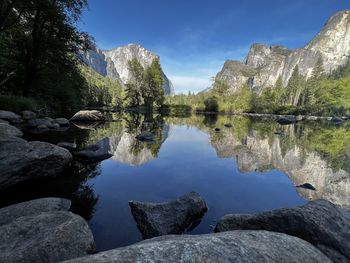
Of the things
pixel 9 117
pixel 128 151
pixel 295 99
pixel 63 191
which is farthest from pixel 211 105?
pixel 63 191

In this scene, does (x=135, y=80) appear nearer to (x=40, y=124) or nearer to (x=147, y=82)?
(x=147, y=82)

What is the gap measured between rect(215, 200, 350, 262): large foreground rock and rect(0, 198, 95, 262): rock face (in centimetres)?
281

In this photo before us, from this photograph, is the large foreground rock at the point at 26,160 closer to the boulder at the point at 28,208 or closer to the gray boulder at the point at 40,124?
the boulder at the point at 28,208

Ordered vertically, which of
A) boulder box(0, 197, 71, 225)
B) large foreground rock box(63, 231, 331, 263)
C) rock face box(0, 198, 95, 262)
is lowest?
boulder box(0, 197, 71, 225)

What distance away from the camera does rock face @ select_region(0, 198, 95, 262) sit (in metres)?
3.02

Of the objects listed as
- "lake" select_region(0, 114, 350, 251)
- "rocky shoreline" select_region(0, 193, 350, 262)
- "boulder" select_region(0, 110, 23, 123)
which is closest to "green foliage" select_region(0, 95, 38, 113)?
"boulder" select_region(0, 110, 23, 123)

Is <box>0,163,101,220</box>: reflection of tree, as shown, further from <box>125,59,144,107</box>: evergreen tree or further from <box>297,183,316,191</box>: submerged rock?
<box>125,59,144,107</box>: evergreen tree

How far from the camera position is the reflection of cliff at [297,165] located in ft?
26.5

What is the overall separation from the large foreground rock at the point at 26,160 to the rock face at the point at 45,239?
2.39 m

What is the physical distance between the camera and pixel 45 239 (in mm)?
3195

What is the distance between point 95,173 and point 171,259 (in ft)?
25.3

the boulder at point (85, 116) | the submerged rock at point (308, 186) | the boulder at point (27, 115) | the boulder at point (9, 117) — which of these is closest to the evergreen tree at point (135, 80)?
the boulder at point (85, 116)

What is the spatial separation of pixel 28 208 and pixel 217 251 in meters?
4.06

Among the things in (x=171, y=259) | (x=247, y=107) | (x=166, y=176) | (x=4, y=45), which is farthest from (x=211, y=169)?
(x=247, y=107)
